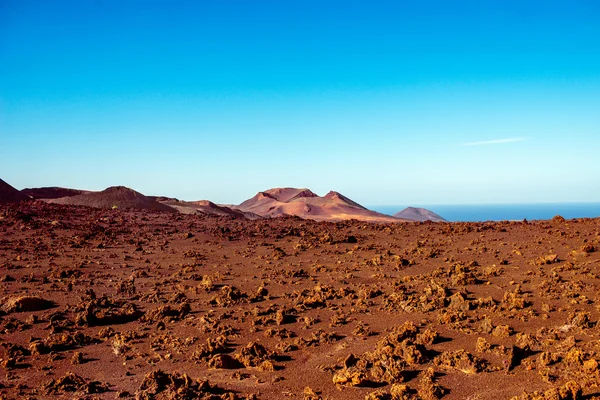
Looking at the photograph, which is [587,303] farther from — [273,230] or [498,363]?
[273,230]

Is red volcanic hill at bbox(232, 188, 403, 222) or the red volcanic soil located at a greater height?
red volcanic hill at bbox(232, 188, 403, 222)

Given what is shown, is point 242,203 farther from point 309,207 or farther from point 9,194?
point 9,194

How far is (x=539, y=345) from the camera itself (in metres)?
7.75

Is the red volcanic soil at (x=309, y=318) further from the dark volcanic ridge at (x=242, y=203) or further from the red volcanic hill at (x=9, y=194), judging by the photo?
the red volcanic hill at (x=9, y=194)

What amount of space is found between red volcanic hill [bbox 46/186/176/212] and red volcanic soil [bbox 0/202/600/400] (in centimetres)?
2020

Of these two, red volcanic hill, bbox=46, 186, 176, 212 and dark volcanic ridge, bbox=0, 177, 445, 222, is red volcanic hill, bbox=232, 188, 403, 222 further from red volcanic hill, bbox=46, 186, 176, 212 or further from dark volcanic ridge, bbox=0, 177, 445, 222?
red volcanic hill, bbox=46, 186, 176, 212

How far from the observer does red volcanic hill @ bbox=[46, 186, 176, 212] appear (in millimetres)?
38844

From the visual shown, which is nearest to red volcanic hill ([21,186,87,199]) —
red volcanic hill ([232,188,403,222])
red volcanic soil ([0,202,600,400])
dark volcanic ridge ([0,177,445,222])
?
dark volcanic ridge ([0,177,445,222])

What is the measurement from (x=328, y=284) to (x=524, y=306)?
16.9 ft

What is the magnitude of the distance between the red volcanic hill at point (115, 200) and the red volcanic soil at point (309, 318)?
2020 cm

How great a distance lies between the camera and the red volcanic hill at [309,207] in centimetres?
5878

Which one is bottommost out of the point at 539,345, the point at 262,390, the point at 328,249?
the point at 262,390

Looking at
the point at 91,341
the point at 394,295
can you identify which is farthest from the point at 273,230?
the point at 91,341

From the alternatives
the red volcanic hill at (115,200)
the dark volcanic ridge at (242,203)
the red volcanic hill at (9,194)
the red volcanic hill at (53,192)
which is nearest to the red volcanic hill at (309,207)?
the dark volcanic ridge at (242,203)
